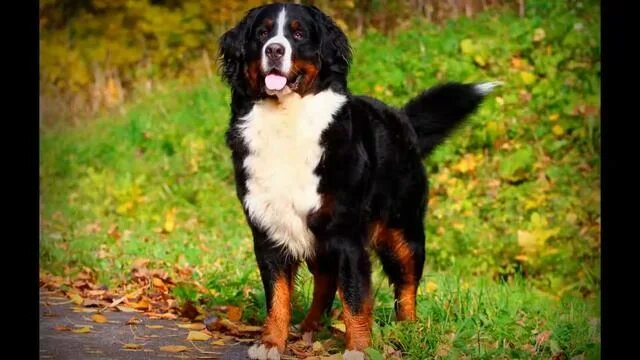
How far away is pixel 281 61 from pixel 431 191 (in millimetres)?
4166

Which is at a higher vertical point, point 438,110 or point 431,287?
point 438,110

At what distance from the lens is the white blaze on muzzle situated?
361 cm

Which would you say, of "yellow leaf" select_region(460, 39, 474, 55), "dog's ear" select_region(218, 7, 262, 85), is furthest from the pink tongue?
"yellow leaf" select_region(460, 39, 474, 55)

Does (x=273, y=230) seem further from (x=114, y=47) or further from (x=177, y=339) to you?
(x=114, y=47)

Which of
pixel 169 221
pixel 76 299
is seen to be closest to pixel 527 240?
pixel 169 221

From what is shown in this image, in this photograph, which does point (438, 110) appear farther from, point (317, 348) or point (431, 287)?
point (317, 348)

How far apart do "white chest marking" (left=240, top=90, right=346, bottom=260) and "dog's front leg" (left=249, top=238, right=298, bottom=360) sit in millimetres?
67

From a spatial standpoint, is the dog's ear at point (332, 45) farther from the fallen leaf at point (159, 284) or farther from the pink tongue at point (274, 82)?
the fallen leaf at point (159, 284)

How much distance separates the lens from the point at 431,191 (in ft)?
24.9

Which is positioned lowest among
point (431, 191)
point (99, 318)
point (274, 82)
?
point (99, 318)

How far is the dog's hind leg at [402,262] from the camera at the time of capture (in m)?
4.24

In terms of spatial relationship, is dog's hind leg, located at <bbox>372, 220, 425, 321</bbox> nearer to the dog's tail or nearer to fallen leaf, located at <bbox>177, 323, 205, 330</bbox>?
the dog's tail

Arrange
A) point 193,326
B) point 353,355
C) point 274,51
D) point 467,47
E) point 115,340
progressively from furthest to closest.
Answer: point 467,47 → point 193,326 → point 115,340 → point 353,355 → point 274,51
